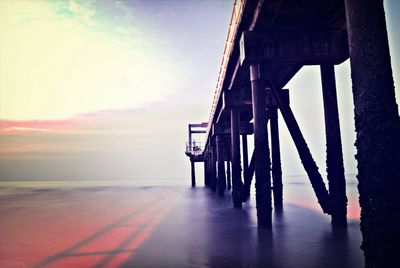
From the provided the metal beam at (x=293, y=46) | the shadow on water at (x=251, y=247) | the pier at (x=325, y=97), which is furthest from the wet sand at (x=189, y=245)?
the metal beam at (x=293, y=46)

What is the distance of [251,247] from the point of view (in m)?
5.89

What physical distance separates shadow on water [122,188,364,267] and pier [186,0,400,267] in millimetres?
627

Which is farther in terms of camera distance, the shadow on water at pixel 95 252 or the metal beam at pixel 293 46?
the metal beam at pixel 293 46

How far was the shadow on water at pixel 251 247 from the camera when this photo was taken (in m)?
5.08

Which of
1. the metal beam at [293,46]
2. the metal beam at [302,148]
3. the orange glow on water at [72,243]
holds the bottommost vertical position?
the orange glow on water at [72,243]

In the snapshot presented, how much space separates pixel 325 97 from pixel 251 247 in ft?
12.7

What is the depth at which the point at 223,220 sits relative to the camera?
32.0 ft

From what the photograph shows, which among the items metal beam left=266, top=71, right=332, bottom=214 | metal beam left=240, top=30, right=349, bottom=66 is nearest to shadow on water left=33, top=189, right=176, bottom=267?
metal beam left=266, top=71, right=332, bottom=214

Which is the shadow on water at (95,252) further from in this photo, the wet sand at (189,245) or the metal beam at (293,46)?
the metal beam at (293,46)

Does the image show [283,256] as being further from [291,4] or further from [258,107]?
[291,4]

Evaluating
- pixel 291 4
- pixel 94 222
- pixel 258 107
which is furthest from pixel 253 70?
pixel 94 222

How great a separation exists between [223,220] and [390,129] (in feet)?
26.4

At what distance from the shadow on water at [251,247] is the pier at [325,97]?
24.7 inches

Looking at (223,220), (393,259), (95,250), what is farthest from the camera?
(223,220)
